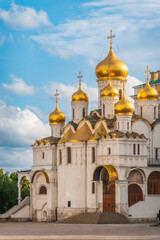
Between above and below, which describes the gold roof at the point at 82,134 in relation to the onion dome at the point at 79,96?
below

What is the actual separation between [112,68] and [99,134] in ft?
Result: 20.9

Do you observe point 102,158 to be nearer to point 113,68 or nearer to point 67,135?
point 67,135

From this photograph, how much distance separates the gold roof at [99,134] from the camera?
154ft

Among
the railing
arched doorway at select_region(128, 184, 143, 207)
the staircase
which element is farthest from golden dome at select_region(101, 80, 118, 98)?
the staircase

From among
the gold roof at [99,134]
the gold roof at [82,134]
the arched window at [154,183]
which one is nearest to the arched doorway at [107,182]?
the gold roof at [99,134]

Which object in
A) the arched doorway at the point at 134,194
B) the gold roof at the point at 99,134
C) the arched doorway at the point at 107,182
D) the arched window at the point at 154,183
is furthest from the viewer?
the arched window at the point at 154,183

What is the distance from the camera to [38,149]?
52188mm

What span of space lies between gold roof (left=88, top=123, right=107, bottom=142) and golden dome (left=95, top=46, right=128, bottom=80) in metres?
4.88

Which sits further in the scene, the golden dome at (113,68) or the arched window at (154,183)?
the golden dome at (113,68)

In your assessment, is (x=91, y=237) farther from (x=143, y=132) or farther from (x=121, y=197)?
(x=143, y=132)

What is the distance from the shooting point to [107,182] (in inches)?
1828

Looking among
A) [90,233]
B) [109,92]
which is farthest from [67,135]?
[90,233]

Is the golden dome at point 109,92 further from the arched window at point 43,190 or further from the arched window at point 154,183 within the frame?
the arched window at point 43,190

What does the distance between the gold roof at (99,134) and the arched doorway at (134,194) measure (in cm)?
425
